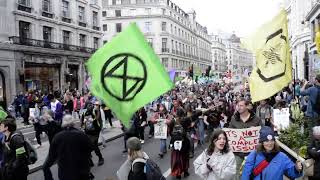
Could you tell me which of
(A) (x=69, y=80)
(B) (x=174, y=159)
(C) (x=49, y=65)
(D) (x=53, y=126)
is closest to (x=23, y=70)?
(C) (x=49, y=65)

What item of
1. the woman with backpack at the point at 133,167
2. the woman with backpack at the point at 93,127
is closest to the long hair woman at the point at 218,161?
the woman with backpack at the point at 133,167

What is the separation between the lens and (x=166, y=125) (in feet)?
38.5

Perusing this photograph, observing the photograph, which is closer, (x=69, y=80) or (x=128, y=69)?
(x=128, y=69)

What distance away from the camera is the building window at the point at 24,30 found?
32694mm

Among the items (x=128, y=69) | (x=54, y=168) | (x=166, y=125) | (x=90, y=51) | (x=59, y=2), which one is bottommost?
(x=54, y=168)

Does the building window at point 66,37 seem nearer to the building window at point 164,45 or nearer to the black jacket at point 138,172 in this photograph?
the black jacket at point 138,172

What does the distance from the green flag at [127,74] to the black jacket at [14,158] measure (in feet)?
3.94

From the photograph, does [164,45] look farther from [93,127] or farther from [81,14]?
[93,127]

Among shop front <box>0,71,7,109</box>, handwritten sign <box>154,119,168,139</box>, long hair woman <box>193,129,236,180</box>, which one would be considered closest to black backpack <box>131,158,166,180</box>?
long hair woman <box>193,129,236,180</box>

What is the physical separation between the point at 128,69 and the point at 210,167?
153cm

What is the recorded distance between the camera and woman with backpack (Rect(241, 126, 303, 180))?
15.1 feet

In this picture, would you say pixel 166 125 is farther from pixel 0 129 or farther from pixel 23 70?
pixel 23 70

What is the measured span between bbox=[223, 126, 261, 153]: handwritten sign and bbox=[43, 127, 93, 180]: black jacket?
2.24 metres

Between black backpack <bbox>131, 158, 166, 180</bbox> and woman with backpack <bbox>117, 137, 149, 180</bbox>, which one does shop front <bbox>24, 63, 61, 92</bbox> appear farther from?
black backpack <bbox>131, 158, 166, 180</bbox>
